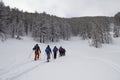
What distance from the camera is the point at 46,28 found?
57.7m

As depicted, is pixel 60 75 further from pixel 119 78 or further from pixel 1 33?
pixel 1 33

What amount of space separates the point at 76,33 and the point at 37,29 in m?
54.3

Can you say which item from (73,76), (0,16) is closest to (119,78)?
(73,76)

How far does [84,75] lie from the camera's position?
28.5 feet

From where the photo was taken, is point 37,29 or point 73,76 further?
point 37,29

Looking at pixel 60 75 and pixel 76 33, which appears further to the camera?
pixel 76 33

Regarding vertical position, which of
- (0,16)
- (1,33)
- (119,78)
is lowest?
(119,78)

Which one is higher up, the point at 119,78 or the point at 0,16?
the point at 0,16

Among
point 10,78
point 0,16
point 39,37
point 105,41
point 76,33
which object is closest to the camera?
point 10,78

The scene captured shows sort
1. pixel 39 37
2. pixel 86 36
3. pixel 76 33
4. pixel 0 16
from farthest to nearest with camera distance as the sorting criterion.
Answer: pixel 76 33 < pixel 86 36 < pixel 39 37 < pixel 0 16

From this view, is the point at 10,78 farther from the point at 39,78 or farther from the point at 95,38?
the point at 95,38

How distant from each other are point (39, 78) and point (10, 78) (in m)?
1.59

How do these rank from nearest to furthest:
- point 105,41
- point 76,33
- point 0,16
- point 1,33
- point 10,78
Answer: point 10,78 < point 1,33 < point 0,16 < point 105,41 < point 76,33

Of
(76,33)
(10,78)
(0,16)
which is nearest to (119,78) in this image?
(10,78)
